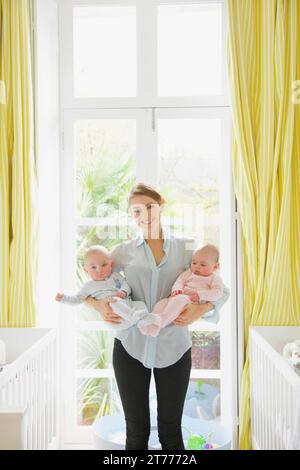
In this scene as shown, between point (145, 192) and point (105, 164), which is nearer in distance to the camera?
point (145, 192)

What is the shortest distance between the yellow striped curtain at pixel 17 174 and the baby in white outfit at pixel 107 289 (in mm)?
467

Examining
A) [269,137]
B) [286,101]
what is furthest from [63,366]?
[286,101]

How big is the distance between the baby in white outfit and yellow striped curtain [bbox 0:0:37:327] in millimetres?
467

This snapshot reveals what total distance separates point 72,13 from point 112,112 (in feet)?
1.59

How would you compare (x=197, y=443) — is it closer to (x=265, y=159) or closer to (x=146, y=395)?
(x=146, y=395)

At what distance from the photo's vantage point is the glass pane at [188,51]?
7.35 feet

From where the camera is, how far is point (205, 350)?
7.57ft

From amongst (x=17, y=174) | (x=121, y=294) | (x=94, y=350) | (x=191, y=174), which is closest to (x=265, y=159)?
(x=191, y=174)

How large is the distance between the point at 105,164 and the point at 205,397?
1.15 meters

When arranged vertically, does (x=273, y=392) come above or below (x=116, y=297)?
below

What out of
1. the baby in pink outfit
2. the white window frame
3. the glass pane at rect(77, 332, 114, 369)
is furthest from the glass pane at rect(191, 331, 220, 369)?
the baby in pink outfit

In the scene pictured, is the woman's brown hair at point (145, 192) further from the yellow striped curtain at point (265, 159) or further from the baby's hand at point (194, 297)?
the yellow striped curtain at point (265, 159)

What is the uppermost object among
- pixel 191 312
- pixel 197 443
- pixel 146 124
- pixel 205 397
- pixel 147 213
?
pixel 146 124
